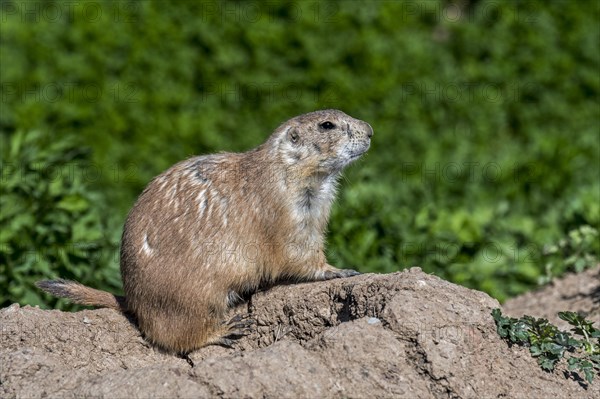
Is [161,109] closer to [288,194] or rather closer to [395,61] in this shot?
[395,61]

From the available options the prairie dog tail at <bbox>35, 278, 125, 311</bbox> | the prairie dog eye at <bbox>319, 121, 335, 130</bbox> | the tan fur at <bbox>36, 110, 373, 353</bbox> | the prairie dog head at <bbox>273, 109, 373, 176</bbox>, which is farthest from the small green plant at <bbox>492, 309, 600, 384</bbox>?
the prairie dog tail at <bbox>35, 278, 125, 311</bbox>

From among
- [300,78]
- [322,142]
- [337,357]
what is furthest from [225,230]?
[300,78]

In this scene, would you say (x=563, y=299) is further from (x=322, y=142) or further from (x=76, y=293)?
(x=76, y=293)

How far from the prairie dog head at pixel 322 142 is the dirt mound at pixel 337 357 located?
0.86 metres

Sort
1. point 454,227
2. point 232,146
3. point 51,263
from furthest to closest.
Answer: point 232,146 < point 454,227 < point 51,263

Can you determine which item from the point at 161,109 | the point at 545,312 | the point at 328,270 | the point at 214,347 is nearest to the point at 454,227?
the point at 545,312

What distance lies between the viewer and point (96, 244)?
7.57 meters

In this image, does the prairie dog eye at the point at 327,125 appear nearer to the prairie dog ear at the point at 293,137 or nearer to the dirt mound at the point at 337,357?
the prairie dog ear at the point at 293,137

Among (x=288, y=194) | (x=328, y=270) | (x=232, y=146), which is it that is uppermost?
(x=288, y=194)

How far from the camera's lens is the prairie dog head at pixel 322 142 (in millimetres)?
6129

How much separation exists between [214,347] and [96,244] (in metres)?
2.15

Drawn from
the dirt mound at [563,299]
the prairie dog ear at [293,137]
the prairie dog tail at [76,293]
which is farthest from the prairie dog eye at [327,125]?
the dirt mound at [563,299]

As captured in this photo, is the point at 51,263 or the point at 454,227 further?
the point at 454,227

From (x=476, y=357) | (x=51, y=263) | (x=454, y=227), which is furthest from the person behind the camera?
(x=454, y=227)
